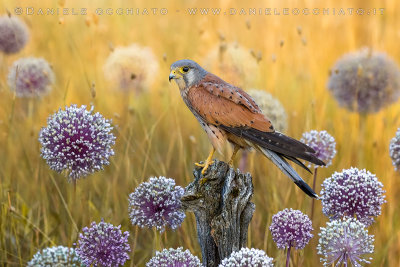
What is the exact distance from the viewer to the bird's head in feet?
14.2

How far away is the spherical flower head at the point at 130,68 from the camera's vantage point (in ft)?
23.4

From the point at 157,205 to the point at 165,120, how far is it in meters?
3.32

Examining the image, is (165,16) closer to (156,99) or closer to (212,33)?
(212,33)

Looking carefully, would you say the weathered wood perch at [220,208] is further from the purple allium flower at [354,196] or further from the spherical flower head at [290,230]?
the purple allium flower at [354,196]

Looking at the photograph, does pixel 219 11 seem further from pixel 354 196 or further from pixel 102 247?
pixel 102 247

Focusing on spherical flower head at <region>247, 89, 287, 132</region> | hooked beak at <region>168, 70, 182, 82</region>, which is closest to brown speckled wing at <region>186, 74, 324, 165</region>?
hooked beak at <region>168, 70, 182, 82</region>

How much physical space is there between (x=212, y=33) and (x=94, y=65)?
1.96 m

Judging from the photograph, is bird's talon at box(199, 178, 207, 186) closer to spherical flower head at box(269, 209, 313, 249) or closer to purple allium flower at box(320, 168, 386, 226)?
spherical flower head at box(269, 209, 313, 249)

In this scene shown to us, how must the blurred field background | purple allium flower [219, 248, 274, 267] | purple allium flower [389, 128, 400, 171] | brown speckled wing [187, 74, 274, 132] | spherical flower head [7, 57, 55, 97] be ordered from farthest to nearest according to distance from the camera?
spherical flower head [7, 57, 55, 97] → the blurred field background → purple allium flower [389, 128, 400, 171] → brown speckled wing [187, 74, 274, 132] → purple allium flower [219, 248, 274, 267]

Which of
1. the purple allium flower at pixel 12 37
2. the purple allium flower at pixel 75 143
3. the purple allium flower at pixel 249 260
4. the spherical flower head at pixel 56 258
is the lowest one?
the purple allium flower at pixel 249 260

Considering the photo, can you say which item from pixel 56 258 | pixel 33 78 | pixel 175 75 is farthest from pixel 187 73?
pixel 33 78

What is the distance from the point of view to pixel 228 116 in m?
3.95

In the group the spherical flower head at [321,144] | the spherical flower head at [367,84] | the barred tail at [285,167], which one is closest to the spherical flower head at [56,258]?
the barred tail at [285,167]

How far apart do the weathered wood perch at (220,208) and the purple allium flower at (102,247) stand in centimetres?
51
